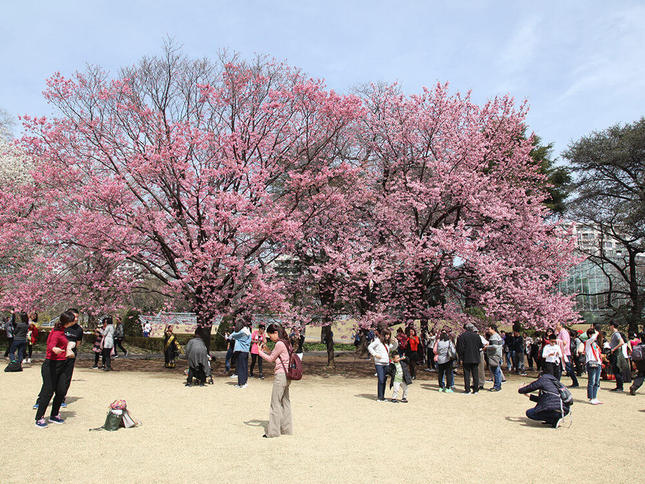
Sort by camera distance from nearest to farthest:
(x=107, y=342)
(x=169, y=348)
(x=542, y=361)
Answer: (x=542, y=361) < (x=107, y=342) < (x=169, y=348)

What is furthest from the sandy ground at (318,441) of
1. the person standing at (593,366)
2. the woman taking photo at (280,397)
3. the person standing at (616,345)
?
the person standing at (616,345)

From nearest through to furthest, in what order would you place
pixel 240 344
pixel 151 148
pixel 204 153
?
pixel 240 344 → pixel 151 148 → pixel 204 153

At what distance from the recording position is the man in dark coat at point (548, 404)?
8.26 m

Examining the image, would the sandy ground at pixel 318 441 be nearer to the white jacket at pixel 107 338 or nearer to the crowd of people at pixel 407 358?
the crowd of people at pixel 407 358

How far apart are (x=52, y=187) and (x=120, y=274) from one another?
3.76 meters

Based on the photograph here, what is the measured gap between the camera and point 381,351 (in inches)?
430

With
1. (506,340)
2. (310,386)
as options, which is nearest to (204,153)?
(310,386)

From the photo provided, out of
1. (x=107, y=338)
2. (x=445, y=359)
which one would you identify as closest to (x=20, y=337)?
(x=107, y=338)

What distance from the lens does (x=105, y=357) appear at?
15.5 m

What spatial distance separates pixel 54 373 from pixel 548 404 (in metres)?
8.50

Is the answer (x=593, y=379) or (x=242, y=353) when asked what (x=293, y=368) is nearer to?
(x=242, y=353)

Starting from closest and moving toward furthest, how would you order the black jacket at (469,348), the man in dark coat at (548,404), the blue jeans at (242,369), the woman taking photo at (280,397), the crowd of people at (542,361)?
the woman taking photo at (280,397), the man in dark coat at (548,404), the crowd of people at (542,361), the black jacket at (469,348), the blue jeans at (242,369)

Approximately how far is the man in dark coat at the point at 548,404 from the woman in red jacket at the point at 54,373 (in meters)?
7.86

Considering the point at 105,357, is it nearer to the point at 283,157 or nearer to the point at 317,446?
the point at 283,157
